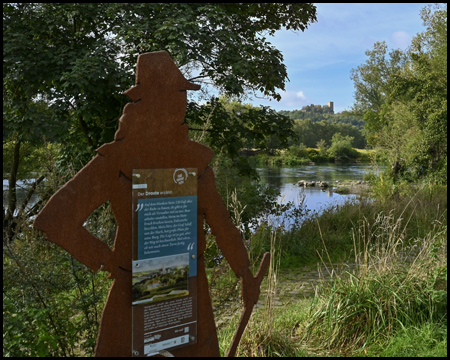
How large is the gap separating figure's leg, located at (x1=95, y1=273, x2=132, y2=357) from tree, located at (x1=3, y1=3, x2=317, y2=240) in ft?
13.5

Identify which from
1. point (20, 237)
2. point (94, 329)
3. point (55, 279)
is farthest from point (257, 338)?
point (20, 237)

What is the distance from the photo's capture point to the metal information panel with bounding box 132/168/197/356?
2.36 metres

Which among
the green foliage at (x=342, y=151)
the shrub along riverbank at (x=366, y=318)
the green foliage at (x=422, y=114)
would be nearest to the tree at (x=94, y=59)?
the shrub along riverbank at (x=366, y=318)

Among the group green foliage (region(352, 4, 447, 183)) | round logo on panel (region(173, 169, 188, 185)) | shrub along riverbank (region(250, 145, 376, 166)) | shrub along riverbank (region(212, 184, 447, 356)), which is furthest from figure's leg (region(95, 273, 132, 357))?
shrub along riverbank (region(250, 145, 376, 166))

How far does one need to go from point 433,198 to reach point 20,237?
10704 mm

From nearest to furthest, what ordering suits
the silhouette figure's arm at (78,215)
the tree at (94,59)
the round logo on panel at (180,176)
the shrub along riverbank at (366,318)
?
1. the silhouette figure's arm at (78,215)
2. the round logo on panel at (180,176)
3. the shrub along riverbank at (366,318)
4. the tree at (94,59)

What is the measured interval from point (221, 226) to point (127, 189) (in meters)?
0.66

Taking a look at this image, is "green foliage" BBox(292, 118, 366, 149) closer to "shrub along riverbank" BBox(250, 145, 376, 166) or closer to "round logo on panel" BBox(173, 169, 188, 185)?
"shrub along riverbank" BBox(250, 145, 376, 166)

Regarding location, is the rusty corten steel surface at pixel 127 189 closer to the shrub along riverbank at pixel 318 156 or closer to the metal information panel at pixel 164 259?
the metal information panel at pixel 164 259

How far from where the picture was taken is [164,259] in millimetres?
2443

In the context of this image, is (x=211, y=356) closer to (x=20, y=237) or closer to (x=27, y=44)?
(x=20, y=237)

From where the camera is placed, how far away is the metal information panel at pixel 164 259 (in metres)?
2.36

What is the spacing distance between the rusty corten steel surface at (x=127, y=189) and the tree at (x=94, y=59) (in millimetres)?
3720

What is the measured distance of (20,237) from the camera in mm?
4059
